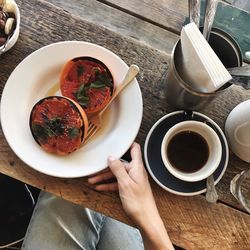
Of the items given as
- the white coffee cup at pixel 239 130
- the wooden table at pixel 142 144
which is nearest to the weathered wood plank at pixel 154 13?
the wooden table at pixel 142 144

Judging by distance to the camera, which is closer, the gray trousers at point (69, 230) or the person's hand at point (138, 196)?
the person's hand at point (138, 196)


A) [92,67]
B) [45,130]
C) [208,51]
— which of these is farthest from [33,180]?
[208,51]

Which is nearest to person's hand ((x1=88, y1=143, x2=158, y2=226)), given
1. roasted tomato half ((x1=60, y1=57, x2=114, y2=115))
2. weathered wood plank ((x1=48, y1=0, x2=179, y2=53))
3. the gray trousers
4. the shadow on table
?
roasted tomato half ((x1=60, y1=57, x2=114, y2=115))

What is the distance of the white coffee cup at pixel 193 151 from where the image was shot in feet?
2.61

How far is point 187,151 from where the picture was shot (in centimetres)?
84

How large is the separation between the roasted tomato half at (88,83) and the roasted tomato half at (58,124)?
0.03 meters

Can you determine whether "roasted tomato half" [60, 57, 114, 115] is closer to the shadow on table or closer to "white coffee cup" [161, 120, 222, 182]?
"white coffee cup" [161, 120, 222, 182]

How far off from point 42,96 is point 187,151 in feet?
0.95

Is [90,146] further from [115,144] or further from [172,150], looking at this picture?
[172,150]

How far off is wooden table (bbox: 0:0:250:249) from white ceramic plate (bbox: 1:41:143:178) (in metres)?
0.04

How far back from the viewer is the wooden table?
823mm

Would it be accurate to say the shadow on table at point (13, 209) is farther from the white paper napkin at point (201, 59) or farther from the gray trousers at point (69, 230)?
the white paper napkin at point (201, 59)

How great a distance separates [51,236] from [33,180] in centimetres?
25

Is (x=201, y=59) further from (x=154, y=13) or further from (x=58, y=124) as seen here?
(x=154, y=13)
